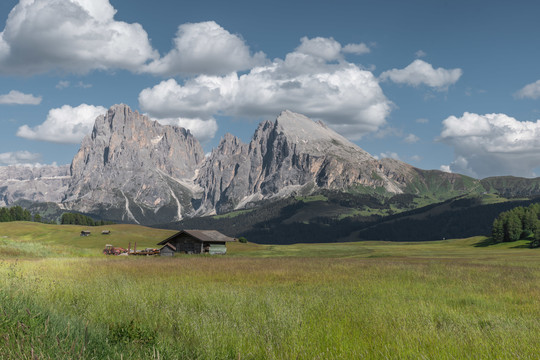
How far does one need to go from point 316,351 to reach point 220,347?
189 cm

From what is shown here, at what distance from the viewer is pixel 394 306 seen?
13.2 meters

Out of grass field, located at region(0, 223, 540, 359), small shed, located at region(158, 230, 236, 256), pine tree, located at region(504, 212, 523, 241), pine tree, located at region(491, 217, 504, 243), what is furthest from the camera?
pine tree, located at region(491, 217, 504, 243)

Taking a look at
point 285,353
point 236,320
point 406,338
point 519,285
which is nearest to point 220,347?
point 285,353

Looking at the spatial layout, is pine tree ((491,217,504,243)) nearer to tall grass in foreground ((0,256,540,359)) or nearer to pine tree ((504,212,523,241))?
pine tree ((504,212,523,241))

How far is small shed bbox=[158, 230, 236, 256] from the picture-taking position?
3088 inches

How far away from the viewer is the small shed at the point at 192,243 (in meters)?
78.4

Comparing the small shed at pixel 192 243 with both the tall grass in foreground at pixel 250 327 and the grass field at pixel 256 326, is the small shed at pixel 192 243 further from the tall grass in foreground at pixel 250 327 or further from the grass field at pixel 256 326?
the tall grass in foreground at pixel 250 327

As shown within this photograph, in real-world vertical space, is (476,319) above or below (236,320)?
below

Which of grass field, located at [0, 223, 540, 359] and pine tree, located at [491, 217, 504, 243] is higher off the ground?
grass field, located at [0, 223, 540, 359]

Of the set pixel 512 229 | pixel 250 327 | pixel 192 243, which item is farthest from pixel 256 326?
pixel 512 229

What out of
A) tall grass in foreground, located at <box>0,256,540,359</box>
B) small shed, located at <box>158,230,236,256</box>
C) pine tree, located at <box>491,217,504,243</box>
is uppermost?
tall grass in foreground, located at <box>0,256,540,359</box>

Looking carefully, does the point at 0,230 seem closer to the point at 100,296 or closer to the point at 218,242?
the point at 218,242

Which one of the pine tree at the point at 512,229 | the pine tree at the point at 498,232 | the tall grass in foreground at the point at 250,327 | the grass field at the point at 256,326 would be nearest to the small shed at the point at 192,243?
the grass field at the point at 256,326

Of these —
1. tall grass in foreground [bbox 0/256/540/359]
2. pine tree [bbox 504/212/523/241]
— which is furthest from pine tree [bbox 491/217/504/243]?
tall grass in foreground [bbox 0/256/540/359]
